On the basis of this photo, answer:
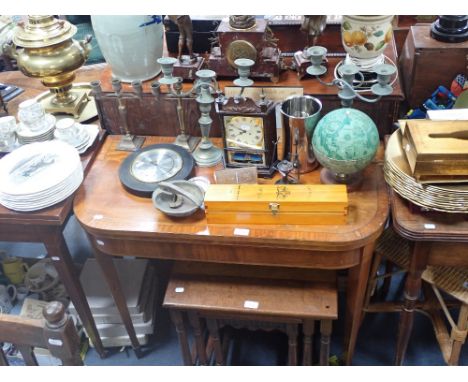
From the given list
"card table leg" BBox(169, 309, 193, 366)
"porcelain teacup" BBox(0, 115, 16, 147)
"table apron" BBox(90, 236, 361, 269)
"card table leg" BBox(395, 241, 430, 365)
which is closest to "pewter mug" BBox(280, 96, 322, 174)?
"table apron" BBox(90, 236, 361, 269)

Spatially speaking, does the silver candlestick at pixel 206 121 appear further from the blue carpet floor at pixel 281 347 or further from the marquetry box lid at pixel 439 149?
the blue carpet floor at pixel 281 347

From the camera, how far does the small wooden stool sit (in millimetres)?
1632

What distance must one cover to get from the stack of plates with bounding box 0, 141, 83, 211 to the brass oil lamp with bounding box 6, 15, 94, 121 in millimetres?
336

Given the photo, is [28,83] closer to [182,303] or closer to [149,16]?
[149,16]

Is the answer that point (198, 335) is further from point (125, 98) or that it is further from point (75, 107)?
point (75, 107)

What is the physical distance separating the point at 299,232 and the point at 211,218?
0.84 ft

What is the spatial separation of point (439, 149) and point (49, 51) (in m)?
1.35

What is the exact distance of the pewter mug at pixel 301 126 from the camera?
1.56m

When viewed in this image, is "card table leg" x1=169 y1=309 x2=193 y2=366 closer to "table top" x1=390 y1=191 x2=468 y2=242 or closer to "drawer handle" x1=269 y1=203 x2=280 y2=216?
"drawer handle" x1=269 y1=203 x2=280 y2=216

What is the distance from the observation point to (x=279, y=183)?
164 cm

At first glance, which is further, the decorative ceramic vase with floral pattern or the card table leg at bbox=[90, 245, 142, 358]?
the card table leg at bbox=[90, 245, 142, 358]

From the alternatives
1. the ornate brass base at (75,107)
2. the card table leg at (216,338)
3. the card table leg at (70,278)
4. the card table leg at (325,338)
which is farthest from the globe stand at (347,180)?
the ornate brass base at (75,107)

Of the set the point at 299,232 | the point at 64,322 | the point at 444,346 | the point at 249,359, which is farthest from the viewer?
the point at 249,359

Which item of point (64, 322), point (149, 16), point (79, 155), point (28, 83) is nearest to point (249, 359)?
point (79, 155)
